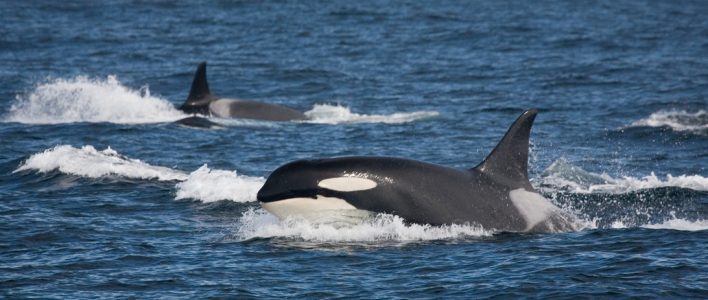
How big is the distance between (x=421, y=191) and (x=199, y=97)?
1803 centimetres

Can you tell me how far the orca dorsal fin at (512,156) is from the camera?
1791 cm


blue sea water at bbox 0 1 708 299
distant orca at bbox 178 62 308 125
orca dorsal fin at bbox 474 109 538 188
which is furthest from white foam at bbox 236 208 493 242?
distant orca at bbox 178 62 308 125

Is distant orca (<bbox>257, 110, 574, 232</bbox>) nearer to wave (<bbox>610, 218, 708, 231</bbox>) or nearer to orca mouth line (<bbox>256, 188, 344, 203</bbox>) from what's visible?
orca mouth line (<bbox>256, 188, 344, 203</bbox>)

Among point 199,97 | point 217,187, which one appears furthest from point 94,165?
point 199,97

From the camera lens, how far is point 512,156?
Answer: 59.1 ft

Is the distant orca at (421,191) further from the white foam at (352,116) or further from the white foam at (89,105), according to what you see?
the white foam at (89,105)

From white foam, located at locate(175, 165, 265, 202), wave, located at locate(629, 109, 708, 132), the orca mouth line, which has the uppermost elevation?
the orca mouth line

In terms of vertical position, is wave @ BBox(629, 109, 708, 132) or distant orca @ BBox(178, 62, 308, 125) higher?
distant orca @ BBox(178, 62, 308, 125)

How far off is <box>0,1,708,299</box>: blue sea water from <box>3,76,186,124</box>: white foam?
0.38 ft

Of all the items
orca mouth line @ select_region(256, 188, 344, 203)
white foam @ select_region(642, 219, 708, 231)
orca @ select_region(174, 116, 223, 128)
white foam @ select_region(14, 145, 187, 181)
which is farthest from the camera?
orca @ select_region(174, 116, 223, 128)

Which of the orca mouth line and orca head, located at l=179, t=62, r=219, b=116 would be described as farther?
orca head, located at l=179, t=62, r=219, b=116

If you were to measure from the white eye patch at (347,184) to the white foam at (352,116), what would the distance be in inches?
610

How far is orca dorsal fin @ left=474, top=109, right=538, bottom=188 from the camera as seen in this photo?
17.9 m

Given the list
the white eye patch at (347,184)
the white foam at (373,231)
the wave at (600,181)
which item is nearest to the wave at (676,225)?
the white foam at (373,231)
